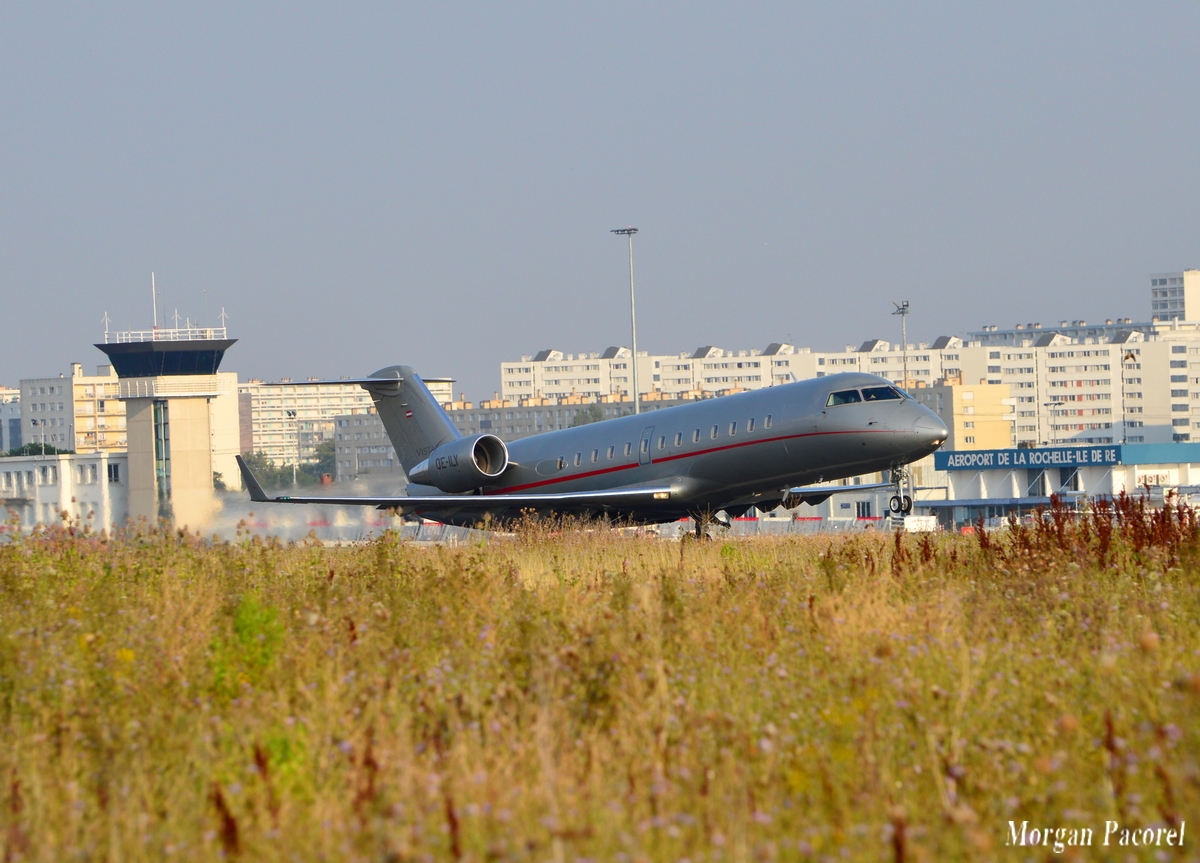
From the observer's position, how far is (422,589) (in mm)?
9734

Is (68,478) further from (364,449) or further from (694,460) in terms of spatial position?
(364,449)

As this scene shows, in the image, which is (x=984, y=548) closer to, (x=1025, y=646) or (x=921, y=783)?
(x=1025, y=646)

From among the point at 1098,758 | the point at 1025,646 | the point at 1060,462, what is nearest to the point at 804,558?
the point at 1025,646

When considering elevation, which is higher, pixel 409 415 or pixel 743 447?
pixel 409 415

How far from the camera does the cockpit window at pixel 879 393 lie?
2164 cm

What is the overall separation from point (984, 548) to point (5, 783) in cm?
896

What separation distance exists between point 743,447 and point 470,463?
7370mm

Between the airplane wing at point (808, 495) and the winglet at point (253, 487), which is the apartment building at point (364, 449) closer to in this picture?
the airplane wing at point (808, 495)

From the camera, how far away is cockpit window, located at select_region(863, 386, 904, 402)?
71.0ft

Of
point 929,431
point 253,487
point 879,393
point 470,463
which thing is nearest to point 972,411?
point 470,463

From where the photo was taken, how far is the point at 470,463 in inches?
1091

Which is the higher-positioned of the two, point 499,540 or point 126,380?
point 126,380

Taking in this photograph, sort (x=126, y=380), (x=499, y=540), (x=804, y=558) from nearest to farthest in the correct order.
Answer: (x=804, y=558) → (x=499, y=540) → (x=126, y=380)

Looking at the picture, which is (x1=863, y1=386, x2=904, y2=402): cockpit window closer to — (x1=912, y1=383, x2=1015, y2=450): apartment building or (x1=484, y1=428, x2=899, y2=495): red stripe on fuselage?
(x1=484, y1=428, x2=899, y2=495): red stripe on fuselage
